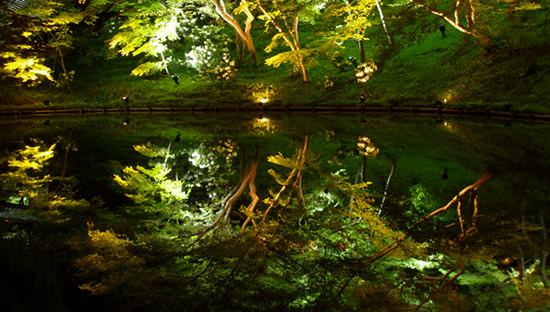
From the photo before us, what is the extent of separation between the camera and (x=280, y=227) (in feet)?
16.7

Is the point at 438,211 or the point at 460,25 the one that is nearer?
the point at 438,211

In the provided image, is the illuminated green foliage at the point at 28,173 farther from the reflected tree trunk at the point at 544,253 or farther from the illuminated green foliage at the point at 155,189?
the reflected tree trunk at the point at 544,253

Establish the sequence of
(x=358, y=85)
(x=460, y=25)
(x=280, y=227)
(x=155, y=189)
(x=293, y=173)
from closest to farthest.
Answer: (x=280, y=227) → (x=155, y=189) → (x=293, y=173) → (x=460, y=25) → (x=358, y=85)

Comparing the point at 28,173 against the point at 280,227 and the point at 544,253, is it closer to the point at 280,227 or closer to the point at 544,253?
the point at 280,227

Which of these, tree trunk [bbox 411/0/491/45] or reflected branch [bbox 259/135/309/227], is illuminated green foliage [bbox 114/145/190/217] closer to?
reflected branch [bbox 259/135/309/227]

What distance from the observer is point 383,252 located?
4246 mm

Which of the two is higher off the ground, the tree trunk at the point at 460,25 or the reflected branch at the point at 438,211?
the tree trunk at the point at 460,25

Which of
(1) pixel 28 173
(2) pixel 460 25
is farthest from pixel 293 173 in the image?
(2) pixel 460 25

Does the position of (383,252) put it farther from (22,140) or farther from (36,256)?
(22,140)

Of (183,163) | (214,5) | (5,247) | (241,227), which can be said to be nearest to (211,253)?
(241,227)

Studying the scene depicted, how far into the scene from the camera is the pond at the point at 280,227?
3342mm

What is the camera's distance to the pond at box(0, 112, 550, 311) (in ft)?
11.0

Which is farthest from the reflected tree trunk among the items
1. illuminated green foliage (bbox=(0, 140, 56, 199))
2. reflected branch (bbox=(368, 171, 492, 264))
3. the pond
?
illuminated green foliage (bbox=(0, 140, 56, 199))

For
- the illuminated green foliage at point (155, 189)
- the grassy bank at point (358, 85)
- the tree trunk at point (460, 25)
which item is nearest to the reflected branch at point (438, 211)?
the illuminated green foliage at point (155, 189)
